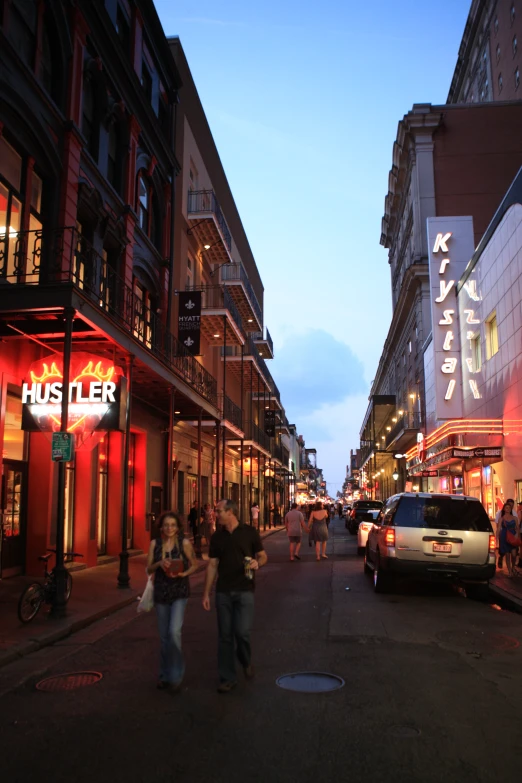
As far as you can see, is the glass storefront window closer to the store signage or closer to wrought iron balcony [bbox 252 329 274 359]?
the store signage

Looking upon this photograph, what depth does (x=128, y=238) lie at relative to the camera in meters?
18.9

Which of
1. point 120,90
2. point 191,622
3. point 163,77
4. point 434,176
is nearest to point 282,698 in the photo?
point 191,622

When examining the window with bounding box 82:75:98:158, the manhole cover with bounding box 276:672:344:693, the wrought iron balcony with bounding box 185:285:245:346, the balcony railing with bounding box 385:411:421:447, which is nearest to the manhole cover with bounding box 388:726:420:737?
the manhole cover with bounding box 276:672:344:693

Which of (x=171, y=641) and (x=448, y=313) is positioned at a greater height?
(x=448, y=313)

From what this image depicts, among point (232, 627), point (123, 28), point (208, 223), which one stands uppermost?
point (123, 28)

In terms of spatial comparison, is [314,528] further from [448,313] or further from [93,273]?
[448,313]

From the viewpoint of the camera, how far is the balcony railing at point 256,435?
1545 inches

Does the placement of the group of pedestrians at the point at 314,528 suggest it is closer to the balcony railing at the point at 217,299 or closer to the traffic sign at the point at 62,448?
the traffic sign at the point at 62,448

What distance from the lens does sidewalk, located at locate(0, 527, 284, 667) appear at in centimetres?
826

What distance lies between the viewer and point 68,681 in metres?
6.66

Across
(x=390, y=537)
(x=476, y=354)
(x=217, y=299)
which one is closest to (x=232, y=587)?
(x=390, y=537)

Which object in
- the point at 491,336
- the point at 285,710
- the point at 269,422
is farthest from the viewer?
the point at 269,422

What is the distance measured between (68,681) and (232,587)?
79.9 inches

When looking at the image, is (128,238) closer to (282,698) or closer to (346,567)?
(346,567)
